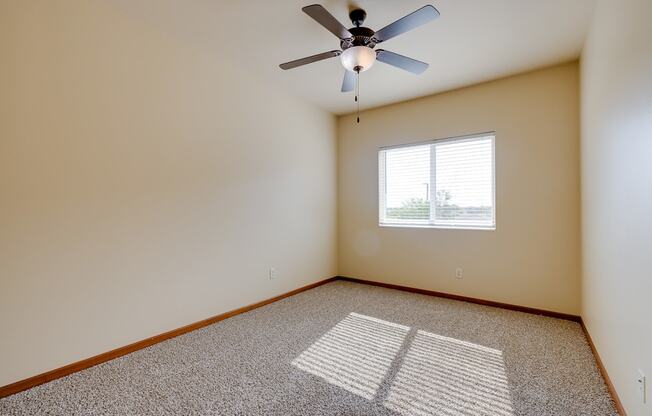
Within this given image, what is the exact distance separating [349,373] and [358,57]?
2142 mm

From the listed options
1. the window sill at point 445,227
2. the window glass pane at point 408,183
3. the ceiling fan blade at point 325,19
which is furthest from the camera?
the window glass pane at point 408,183

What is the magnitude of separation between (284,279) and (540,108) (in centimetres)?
328

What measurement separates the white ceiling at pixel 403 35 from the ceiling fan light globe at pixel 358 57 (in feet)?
0.91

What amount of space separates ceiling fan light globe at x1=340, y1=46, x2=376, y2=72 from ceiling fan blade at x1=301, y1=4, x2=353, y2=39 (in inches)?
4.0

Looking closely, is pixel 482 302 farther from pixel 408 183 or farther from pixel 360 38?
pixel 360 38

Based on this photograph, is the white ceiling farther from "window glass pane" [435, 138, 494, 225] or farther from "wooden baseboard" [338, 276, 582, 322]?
"wooden baseboard" [338, 276, 582, 322]

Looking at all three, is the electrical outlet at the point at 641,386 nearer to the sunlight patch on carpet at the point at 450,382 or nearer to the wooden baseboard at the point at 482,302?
the sunlight patch on carpet at the point at 450,382

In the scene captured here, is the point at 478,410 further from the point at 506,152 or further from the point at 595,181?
the point at 506,152

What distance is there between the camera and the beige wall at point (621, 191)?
1.29 m

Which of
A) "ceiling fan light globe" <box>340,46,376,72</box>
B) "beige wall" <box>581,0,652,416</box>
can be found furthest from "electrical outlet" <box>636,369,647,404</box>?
"ceiling fan light globe" <box>340,46,376,72</box>

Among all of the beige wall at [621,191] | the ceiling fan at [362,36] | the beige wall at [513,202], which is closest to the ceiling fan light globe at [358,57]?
the ceiling fan at [362,36]

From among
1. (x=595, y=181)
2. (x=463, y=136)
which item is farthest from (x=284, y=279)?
(x=595, y=181)

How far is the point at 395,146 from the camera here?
403 cm

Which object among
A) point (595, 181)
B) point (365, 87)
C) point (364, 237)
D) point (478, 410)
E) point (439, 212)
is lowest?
point (478, 410)
